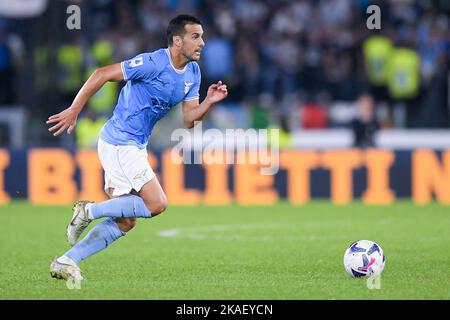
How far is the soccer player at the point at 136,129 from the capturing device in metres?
8.74

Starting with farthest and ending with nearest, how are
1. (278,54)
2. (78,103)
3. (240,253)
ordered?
(278,54)
(240,253)
(78,103)

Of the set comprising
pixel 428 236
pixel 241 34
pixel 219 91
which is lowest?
pixel 428 236

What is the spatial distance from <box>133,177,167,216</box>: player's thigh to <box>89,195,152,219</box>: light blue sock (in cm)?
7

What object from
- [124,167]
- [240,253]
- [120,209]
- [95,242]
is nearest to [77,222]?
[95,242]

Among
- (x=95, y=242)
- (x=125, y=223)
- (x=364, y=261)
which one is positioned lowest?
(x=364, y=261)

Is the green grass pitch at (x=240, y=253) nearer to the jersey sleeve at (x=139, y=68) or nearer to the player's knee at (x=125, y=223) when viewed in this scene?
the player's knee at (x=125, y=223)

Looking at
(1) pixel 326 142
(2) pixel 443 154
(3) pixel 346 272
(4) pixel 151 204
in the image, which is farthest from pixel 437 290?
(1) pixel 326 142

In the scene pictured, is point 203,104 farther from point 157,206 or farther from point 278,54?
point 278,54

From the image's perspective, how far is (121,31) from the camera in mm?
21953

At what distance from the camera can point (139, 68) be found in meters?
8.84

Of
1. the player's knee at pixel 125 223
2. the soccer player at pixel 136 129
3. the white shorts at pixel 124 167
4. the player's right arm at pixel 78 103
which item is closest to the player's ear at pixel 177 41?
the soccer player at pixel 136 129

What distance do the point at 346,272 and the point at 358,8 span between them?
520 inches

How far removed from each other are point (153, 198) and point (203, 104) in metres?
0.85

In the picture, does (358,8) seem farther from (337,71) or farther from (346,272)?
(346,272)
